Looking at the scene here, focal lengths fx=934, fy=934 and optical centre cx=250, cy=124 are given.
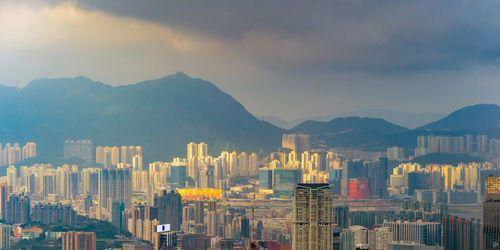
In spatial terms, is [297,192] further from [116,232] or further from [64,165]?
[64,165]

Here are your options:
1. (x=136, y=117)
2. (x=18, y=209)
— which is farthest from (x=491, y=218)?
(x=18, y=209)

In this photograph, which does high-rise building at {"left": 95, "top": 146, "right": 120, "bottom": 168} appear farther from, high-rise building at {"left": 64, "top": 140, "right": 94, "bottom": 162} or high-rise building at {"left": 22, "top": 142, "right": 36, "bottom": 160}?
high-rise building at {"left": 22, "top": 142, "right": 36, "bottom": 160}

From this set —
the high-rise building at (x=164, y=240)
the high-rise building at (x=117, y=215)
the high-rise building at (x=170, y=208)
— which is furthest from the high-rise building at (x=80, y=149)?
the high-rise building at (x=164, y=240)

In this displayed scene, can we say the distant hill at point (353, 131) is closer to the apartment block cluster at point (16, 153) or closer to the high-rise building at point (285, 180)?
the high-rise building at point (285, 180)

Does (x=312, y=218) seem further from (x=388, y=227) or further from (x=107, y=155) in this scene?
(x=107, y=155)

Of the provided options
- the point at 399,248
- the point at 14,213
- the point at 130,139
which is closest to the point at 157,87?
the point at 130,139

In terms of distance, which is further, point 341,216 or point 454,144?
point 454,144

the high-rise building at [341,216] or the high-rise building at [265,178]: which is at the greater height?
the high-rise building at [265,178]
